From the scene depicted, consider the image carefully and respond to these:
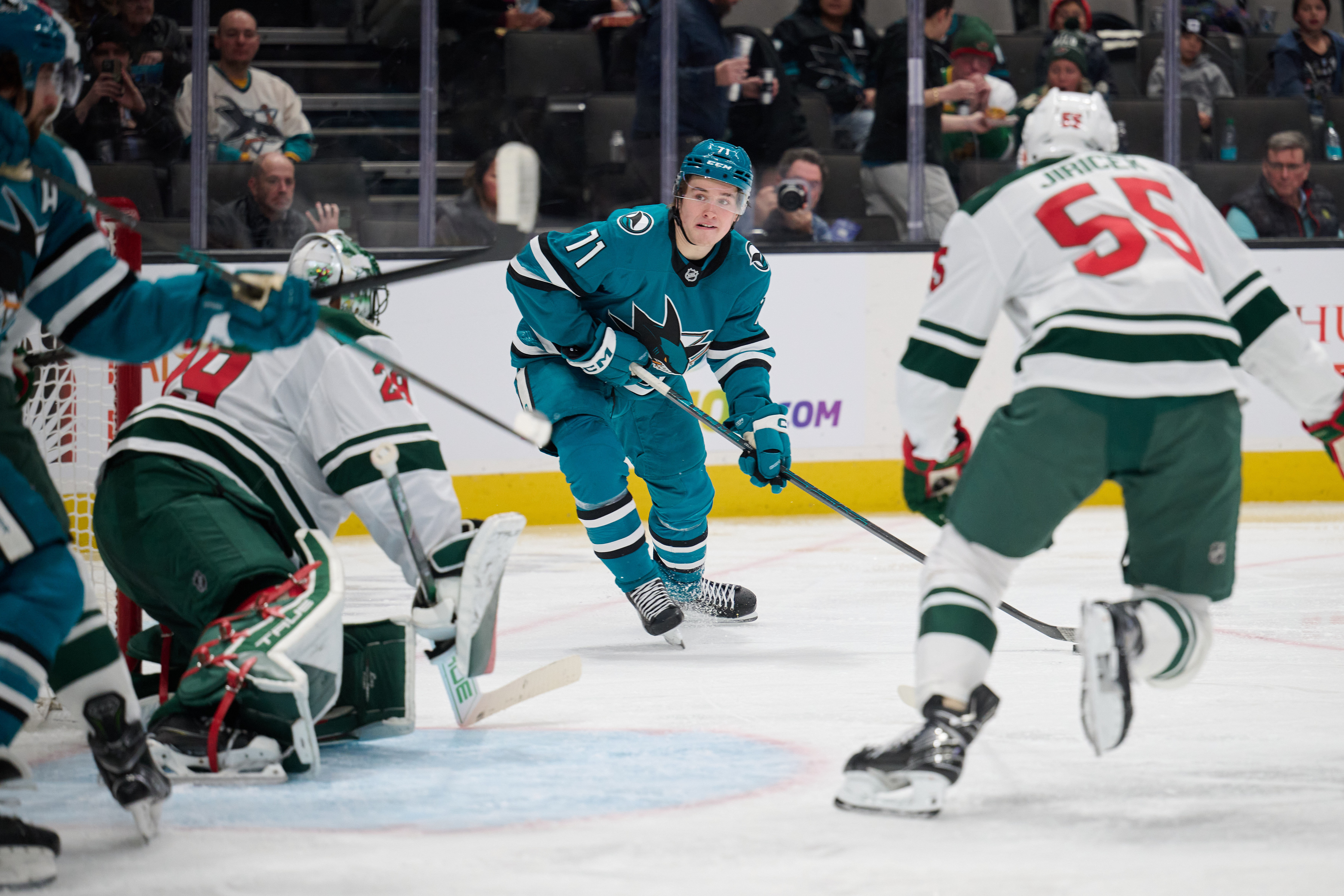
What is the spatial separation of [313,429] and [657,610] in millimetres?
1190

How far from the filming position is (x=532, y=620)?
12.8 feet

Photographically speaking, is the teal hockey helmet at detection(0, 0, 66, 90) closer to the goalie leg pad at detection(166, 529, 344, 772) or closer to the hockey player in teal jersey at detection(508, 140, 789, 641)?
the goalie leg pad at detection(166, 529, 344, 772)

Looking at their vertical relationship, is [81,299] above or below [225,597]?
above

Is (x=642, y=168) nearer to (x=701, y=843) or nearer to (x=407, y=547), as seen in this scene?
(x=407, y=547)

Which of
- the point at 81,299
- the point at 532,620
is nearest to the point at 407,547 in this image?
the point at 81,299

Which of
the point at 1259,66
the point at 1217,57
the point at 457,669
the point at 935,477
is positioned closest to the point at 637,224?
the point at 457,669

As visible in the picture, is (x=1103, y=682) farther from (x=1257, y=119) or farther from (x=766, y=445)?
(x=1257, y=119)

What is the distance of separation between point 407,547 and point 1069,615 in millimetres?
1984

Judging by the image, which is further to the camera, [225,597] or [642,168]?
[642,168]

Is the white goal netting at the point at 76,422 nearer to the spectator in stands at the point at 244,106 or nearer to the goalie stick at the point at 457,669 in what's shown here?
the goalie stick at the point at 457,669

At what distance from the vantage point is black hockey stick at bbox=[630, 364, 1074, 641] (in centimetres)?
328

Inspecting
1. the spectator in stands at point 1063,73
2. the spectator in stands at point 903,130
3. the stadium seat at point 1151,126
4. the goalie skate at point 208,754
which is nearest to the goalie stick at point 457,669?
the goalie skate at point 208,754

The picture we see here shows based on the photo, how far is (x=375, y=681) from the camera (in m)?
2.54

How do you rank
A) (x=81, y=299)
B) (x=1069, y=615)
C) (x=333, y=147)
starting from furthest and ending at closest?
1. (x=333, y=147)
2. (x=1069, y=615)
3. (x=81, y=299)
